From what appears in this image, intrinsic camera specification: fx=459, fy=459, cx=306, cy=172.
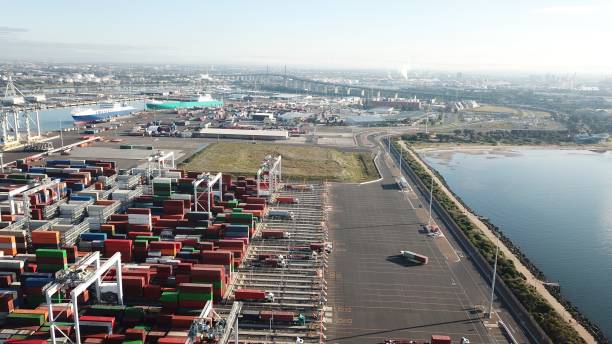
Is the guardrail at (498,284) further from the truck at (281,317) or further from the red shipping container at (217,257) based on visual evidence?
the red shipping container at (217,257)

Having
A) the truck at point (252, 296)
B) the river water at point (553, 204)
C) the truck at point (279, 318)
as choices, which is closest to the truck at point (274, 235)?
the truck at point (252, 296)

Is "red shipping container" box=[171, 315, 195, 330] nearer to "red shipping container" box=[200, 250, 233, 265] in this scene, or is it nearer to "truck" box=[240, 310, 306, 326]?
"truck" box=[240, 310, 306, 326]

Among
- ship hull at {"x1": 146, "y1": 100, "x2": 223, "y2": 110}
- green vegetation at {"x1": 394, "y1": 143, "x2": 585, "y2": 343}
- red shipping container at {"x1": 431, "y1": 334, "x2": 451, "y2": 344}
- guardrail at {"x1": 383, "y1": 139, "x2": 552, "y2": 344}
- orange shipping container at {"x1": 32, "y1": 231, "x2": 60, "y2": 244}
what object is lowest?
guardrail at {"x1": 383, "y1": 139, "x2": 552, "y2": 344}

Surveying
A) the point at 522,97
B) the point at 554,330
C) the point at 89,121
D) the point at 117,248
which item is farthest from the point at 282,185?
the point at 522,97

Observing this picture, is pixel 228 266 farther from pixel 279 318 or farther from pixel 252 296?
pixel 279 318

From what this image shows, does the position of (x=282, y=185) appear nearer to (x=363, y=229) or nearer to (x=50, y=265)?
(x=363, y=229)

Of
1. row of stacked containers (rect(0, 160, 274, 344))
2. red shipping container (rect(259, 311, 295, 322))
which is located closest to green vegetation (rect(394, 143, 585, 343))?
red shipping container (rect(259, 311, 295, 322))
